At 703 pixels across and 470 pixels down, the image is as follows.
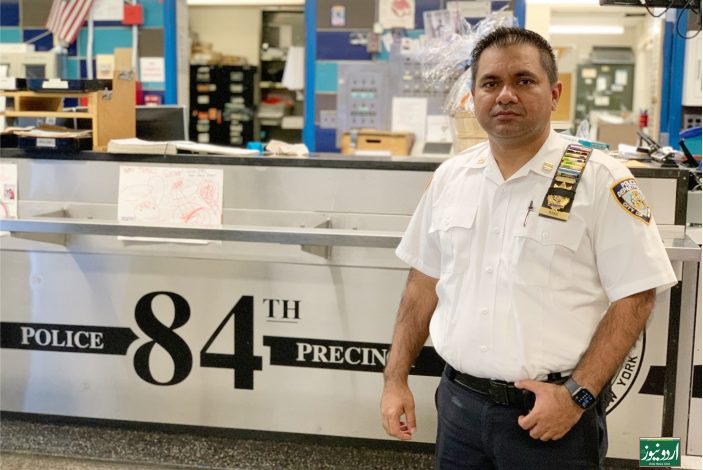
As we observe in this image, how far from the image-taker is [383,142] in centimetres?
573

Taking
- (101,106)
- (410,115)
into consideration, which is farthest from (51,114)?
(410,115)

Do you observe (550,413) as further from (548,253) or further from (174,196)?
(174,196)

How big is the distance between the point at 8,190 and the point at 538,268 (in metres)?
2.16

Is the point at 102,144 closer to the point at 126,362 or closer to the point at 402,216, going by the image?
the point at 126,362

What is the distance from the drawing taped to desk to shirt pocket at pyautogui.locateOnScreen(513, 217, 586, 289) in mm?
1428

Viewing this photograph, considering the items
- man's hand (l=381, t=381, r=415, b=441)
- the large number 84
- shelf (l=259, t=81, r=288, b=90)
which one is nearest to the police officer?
man's hand (l=381, t=381, r=415, b=441)

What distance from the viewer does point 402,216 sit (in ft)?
8.71

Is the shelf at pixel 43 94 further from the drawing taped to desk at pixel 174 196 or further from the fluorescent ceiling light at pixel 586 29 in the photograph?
the fluorescent ceiling light at pixel 586 29

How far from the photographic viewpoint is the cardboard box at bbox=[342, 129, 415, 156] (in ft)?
18.6

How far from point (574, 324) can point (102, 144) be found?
6.56ft

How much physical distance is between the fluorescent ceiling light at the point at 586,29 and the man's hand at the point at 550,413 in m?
11.2

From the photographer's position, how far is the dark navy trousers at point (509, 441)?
152 cm

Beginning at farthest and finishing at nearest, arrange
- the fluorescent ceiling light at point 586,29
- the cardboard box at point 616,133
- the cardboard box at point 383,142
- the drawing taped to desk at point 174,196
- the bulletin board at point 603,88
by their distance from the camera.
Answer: the bulletin board at point 603,88 < the fluorescent ceiling light at point 586,29 < the cardboard box at point 616,133 < the cardboard box at point 383,142 < the drawing taped to desk at point 174,196

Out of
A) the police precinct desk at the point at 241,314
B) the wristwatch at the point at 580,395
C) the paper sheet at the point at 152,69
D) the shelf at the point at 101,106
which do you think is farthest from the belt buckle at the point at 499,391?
the paper sheet at the point at 152,69
